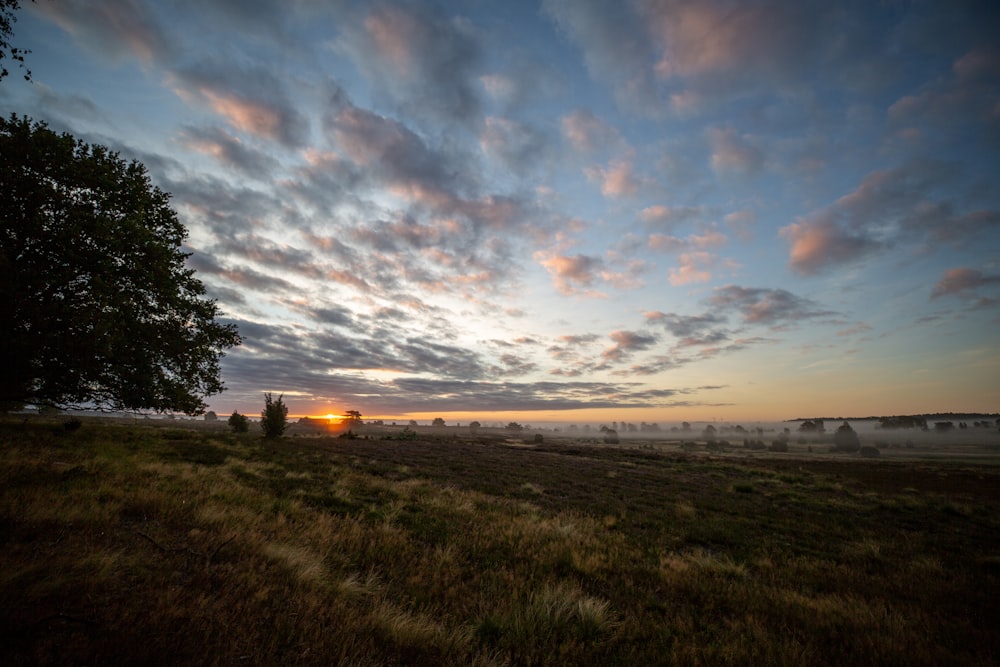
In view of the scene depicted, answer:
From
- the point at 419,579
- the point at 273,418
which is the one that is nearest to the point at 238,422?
the point at 273,418

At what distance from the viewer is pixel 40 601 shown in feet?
11.7

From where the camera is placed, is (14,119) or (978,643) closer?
(978,643)

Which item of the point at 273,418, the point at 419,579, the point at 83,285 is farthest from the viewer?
the point at 273,418

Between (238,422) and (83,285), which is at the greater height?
(83,285)

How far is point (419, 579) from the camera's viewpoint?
673 cm

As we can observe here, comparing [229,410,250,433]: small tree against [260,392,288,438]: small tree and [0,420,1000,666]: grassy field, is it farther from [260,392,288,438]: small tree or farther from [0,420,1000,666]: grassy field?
[0,420,1000,666]: grassy field

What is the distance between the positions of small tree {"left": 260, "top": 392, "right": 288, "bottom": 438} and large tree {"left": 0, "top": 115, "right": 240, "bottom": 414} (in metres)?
21.4

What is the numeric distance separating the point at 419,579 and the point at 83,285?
16.1m

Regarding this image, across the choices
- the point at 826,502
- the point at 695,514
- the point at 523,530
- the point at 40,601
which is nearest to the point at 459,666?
the point at 40,601

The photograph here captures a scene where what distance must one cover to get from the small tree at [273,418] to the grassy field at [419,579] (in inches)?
827

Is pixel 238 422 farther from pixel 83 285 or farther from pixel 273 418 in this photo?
pixel 83 285

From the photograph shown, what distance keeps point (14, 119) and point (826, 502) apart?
41.7 metres

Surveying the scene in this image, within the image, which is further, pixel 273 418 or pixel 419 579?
pixel 273 418

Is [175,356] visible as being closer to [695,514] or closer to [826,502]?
[695,514]
